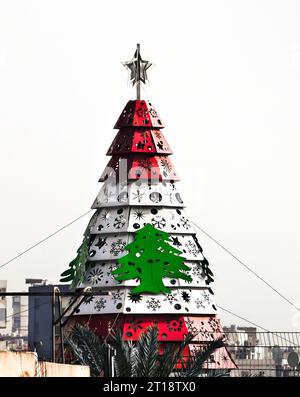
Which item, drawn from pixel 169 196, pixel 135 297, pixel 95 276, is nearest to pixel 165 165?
pixel 169 196

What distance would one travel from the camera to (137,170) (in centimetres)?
6456

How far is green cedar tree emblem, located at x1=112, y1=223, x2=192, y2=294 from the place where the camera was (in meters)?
63.0

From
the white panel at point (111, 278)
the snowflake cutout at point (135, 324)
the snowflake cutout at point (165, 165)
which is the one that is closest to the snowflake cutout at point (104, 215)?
the white panel at point (111, 278)

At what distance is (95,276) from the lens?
64188 mm

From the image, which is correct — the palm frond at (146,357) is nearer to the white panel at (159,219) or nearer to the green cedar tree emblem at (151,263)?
the green cedar tree emblem at (151,263)

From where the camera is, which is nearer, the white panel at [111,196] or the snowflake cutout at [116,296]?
the snowflake cutout at [116,296]

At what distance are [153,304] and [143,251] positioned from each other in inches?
81.8

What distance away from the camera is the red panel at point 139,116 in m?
65.2

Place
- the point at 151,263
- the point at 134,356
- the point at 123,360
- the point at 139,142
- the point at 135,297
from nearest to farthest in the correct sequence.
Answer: the point at 123,360 < the point at 134,356 < the point at 151,263 < the point at 135,297 < the point at 139,142

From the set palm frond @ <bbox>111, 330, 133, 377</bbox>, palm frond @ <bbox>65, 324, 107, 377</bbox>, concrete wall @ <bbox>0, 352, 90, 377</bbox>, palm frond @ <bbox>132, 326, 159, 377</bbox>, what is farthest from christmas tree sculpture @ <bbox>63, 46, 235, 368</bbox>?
concrete wall @ <bbox>0, 352, 90, 377</bbox>

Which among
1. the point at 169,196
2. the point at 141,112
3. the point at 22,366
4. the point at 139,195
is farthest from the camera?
the point at 141,112

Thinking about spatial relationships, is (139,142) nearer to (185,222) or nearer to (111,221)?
(111,221)

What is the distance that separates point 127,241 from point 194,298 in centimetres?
343

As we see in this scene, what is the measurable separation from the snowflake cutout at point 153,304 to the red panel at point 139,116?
710cm
